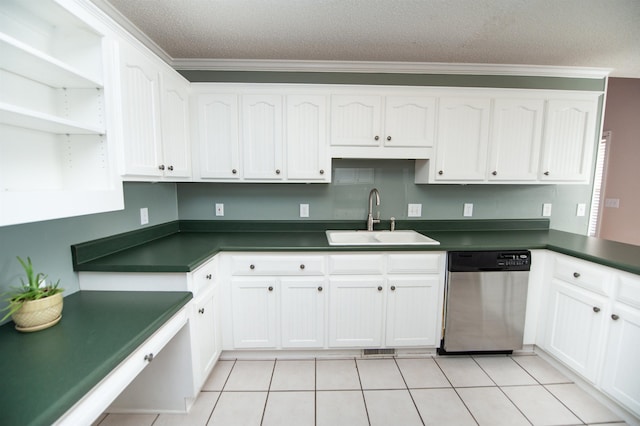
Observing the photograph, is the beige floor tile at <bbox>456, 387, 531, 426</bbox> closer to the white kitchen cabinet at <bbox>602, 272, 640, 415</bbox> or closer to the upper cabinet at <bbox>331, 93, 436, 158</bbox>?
the white kitchen cabinet at <bbox>602, 272, 640, 415</bbox>

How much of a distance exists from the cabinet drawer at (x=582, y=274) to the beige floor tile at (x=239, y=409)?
2193 mm

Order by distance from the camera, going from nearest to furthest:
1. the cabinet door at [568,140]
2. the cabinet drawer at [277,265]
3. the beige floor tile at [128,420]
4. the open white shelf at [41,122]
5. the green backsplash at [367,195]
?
the open white shelf at [41,122], the beige floor tile at [128,420], the cabinet drawer at [277,265], the cabinet door at [568,140], the green backsplash at [367,195]

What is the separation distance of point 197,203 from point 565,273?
2981mm

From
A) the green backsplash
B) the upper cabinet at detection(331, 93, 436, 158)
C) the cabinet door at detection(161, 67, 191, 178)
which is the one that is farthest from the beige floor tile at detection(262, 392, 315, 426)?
the upper cabinet at detection(331, 93, 436, 158)

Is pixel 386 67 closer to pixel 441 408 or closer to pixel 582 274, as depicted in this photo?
pixel 582 274

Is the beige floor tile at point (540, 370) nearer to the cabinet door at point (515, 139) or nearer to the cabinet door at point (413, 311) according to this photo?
the cabinet door at point (413, 311)

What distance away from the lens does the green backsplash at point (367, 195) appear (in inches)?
95.9

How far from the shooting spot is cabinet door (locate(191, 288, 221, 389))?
5.06ft

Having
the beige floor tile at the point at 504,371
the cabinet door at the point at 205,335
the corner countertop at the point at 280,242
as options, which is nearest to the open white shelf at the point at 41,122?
the corner countertop at the point at 280,242

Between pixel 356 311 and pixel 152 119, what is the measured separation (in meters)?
1.88

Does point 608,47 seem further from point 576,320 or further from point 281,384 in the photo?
point 281,384

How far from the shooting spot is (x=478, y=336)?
1.99m

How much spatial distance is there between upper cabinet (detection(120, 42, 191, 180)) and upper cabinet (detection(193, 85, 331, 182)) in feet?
0.48

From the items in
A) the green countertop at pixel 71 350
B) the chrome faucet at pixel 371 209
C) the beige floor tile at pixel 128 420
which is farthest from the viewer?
the chrome faucet at pixel 371 209
